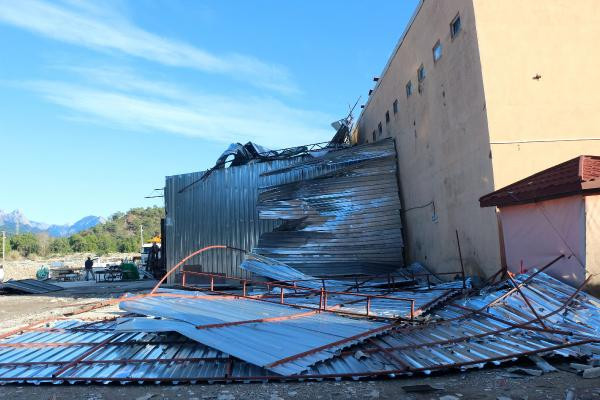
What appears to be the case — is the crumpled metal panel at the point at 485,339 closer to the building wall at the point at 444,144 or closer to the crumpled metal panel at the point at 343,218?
the building wall at the point at 444,144

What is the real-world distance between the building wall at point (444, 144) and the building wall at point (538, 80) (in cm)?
33

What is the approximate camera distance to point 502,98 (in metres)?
9.83

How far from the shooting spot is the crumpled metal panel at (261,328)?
5.34 m

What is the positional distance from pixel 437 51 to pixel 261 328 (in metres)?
9.29

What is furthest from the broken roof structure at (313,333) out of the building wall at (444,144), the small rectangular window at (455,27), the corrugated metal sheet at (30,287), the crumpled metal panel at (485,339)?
the corrugated metal sheet at (30,287)

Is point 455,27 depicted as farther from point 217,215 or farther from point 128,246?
point 128,246

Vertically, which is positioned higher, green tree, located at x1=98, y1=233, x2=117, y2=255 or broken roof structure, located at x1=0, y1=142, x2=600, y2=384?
green tree, located at x1=98, y1=233, x2=117, y2=255

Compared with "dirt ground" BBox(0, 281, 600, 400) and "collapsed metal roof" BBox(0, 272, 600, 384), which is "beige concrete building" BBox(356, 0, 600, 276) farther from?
"dirt ground" BBox(0, 281, 600, 400)

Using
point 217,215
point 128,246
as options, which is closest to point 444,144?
point 217,215

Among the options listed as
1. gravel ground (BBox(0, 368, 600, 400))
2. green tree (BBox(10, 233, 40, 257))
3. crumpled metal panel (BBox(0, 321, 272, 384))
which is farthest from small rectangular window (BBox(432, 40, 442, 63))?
green tree (BBox(10, 233, 40, 257))

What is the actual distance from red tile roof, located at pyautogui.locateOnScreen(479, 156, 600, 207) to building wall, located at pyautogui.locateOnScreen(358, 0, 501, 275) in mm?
863

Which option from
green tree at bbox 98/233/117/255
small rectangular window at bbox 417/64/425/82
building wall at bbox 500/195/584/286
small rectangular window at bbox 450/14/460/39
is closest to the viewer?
building wall at bbox 500/195/584/286

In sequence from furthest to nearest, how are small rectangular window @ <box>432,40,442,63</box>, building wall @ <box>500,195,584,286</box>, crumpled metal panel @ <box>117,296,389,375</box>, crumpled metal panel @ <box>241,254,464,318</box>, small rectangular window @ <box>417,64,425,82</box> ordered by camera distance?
small rectangular window @ <box>417,64,425,82</box>
small rectangular window @ <box>432,40,442,63</box>
crumpled metal panel @ <box>241,254,464,318</box>
building wall @ <box>500,195,584,286</box>
crumpled metal panel @ <box>117,296,389,375</box>

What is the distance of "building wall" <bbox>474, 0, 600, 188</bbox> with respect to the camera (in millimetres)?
9719
